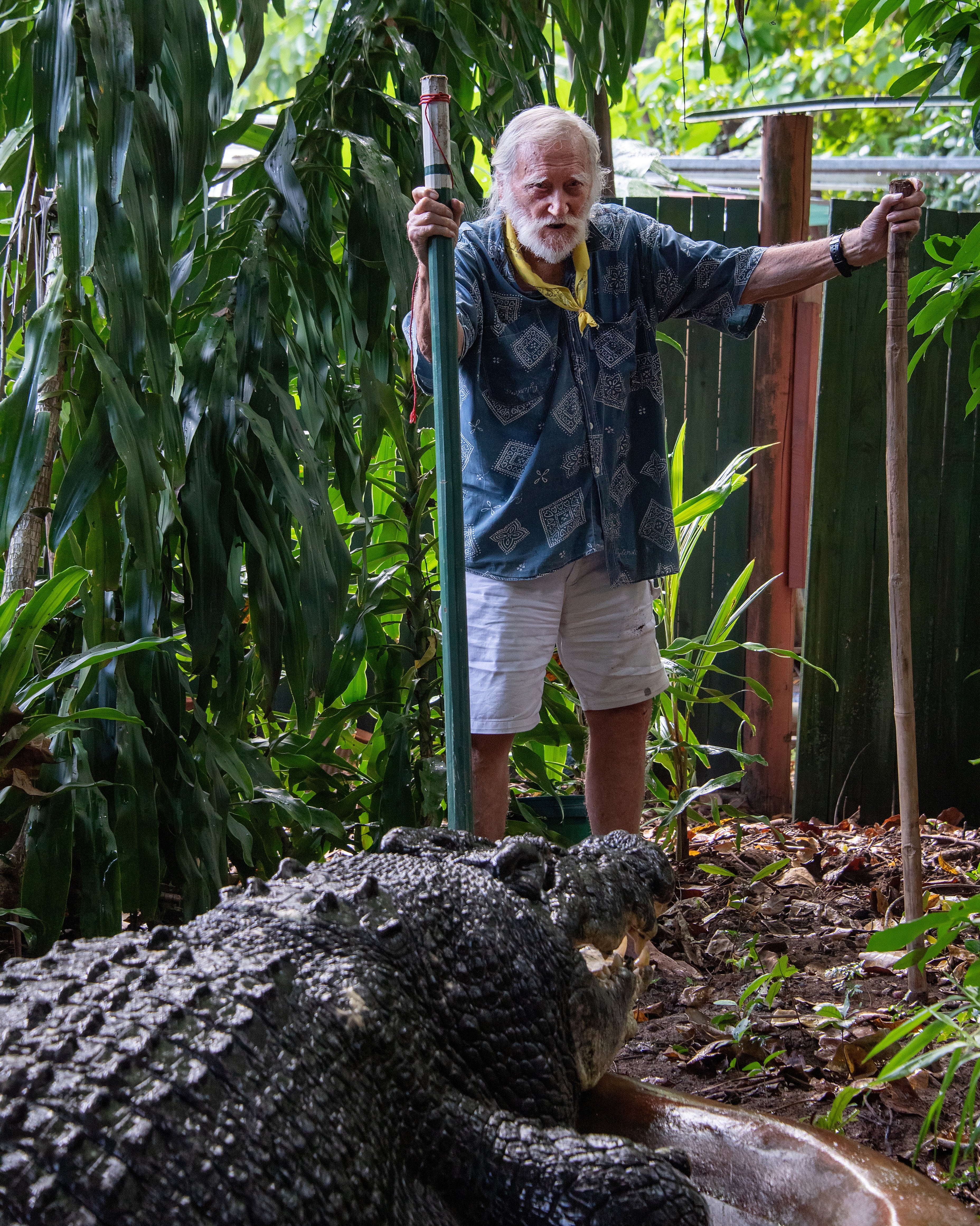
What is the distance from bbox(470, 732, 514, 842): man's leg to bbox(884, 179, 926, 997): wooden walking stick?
815 mm

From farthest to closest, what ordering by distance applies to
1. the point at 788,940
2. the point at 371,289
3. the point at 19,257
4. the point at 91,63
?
the point at 788,940 < the point at 371,289 < the point at 19,257 < the point at 91,63

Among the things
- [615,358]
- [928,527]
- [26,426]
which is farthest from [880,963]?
[26,426]

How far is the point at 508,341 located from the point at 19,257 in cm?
97

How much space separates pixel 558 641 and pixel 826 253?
1027mm

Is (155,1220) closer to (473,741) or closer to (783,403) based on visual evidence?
(473,741)

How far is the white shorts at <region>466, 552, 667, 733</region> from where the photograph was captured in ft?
7.64

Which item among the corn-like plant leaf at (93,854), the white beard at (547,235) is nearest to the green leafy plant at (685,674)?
the white beard at (547,235)

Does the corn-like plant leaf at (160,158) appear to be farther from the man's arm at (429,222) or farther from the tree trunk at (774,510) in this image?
the tree trunk at (774,510)

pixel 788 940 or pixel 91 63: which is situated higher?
pixel 91 63

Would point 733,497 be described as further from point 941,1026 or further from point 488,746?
point 941,1026

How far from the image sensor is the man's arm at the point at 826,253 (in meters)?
2.06

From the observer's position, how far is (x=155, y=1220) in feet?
2.60

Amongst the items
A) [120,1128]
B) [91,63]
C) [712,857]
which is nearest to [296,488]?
[91,63]

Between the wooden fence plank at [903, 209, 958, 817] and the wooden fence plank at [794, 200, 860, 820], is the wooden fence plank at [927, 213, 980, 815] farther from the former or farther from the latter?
the wooden fence plank at [794, 200, 860, 820]
